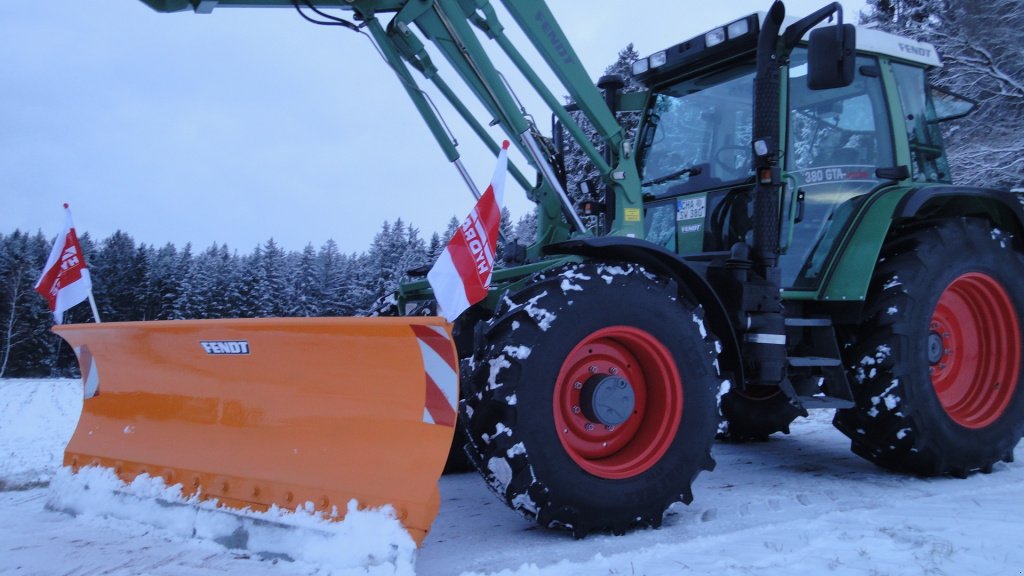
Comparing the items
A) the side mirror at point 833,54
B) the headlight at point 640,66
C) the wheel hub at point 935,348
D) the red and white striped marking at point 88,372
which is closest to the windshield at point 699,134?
the headlight at point 640,66

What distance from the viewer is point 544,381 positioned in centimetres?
307

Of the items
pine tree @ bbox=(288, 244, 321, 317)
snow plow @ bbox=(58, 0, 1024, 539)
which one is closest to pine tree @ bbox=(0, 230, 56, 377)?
pine tree @ bbox=(288, 244, 321, 317)

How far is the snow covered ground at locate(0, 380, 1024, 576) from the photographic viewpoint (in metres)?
2.79

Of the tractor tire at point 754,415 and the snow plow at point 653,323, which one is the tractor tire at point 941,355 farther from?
the tractor tire at point 754,415

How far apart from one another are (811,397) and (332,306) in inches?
1744

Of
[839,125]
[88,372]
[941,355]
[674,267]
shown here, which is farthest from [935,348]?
[88,372]

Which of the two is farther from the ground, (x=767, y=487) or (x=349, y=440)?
(x=349, y=440)

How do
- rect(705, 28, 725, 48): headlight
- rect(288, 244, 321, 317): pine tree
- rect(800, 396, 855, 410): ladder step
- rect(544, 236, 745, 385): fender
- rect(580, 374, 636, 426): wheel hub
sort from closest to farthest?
rect(580, 374, 636, 426): wheel hub
rect(544, 236, 745, 385): fender
rect(800, 396, 855, 410): ladder step
rect(705, 28, 725, 48): headlight
rect(288, 244, 321, 317): pine tree

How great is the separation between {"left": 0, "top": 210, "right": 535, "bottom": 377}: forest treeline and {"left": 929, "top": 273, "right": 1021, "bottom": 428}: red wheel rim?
33089 mm

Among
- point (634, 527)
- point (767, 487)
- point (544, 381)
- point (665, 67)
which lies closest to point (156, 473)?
point (544, 381)

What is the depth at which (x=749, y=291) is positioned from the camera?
3.96 metres

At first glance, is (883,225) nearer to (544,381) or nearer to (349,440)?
(544,381)

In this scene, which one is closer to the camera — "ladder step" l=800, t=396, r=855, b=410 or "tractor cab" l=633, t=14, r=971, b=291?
→ "ladder step" l=800, t=396, r=855, b=410

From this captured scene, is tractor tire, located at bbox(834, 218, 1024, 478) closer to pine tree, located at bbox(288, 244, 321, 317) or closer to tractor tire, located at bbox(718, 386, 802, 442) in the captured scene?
tractor tire, located at bbox(718, 386, 802, 442)
